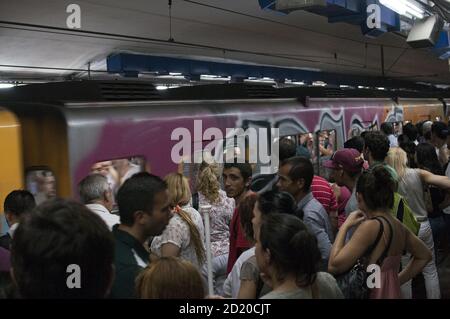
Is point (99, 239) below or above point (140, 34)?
below

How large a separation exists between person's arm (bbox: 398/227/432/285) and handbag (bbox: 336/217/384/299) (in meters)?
0.28

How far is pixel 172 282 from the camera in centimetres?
166

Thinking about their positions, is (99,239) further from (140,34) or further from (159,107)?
(140,34)

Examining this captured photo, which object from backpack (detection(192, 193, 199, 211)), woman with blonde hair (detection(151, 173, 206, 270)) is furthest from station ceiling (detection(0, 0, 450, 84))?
woman with blonde hair (detection(151, 173, 206, 270))

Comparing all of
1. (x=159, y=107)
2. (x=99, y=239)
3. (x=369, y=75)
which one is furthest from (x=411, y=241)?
(x=369, y=75)

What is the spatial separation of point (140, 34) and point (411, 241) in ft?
26.5

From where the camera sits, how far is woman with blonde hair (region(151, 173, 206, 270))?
3072 millimetres

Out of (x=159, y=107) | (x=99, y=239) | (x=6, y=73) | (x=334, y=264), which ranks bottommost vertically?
(x=334, y=264)

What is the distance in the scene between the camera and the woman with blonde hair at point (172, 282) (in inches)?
65.5

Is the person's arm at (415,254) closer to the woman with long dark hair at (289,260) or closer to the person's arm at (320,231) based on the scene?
the person's arm at (320,231)

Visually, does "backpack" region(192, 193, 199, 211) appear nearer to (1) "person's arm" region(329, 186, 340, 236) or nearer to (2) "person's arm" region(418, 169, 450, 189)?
(1) "person's arm" region(329, 186, 340, 236)

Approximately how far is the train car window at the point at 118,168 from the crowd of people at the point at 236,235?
0.04 feet
